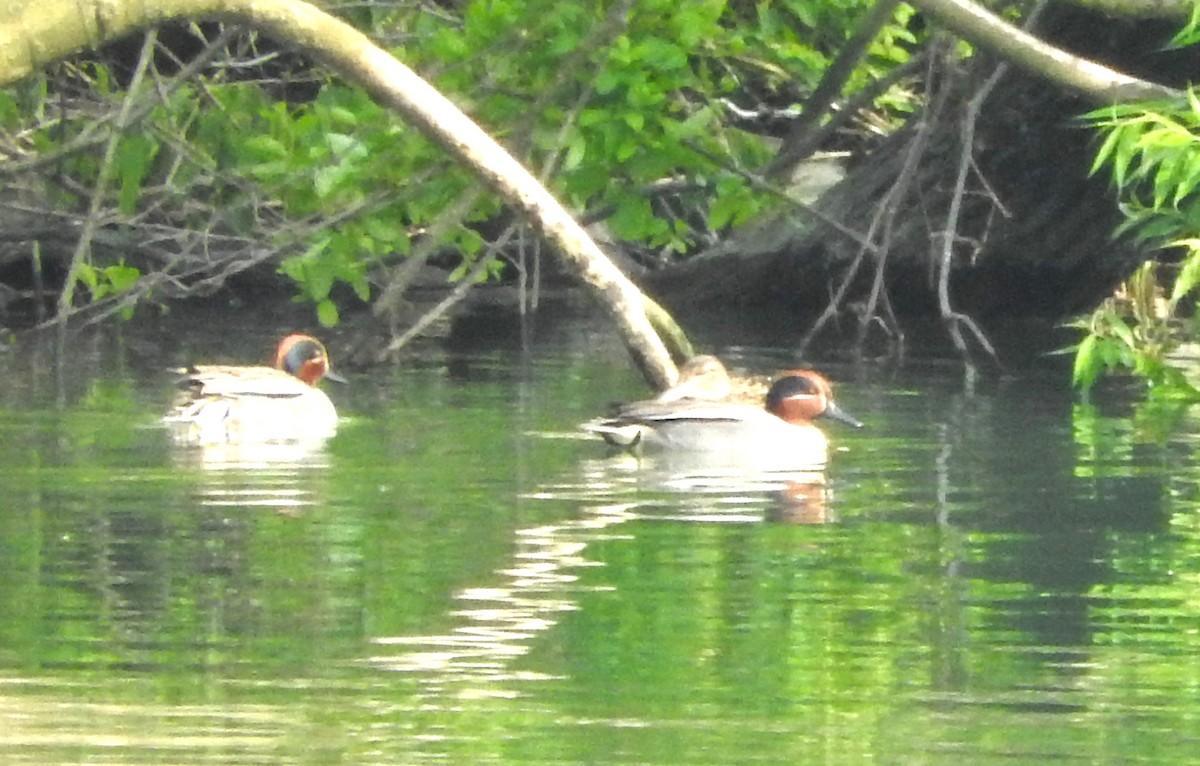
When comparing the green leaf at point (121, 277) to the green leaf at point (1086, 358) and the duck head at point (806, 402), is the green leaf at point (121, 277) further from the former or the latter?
the green leaf at point (1086, 358)

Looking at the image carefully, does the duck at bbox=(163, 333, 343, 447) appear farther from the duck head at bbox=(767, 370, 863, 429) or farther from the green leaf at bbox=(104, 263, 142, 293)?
the duck head at bbox=(767, 370, 863, 429)

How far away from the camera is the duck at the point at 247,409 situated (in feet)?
46.6

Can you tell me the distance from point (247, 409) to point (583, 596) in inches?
239

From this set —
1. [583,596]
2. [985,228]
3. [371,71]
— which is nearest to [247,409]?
[371,71]

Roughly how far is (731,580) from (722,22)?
8.71 meters

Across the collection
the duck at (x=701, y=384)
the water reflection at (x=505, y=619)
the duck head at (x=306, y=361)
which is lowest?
the water reflection at (x=505, y=619)

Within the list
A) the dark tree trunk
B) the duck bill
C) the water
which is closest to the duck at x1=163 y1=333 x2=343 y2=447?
the water

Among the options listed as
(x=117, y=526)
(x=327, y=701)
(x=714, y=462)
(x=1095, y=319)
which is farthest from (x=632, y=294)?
(x=327, y=701)

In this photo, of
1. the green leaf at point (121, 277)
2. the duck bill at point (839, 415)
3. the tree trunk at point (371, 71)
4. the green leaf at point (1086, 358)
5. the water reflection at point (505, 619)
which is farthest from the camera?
the green leaf at point (121, 277)

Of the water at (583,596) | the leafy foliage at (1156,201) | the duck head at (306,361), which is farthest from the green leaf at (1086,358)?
the duck head at (306,361)

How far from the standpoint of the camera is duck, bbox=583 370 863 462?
45.6 feet

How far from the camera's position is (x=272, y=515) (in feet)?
36.3

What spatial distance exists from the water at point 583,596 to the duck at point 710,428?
0.24 meters

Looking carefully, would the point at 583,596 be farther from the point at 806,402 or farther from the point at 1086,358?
the point at 806,402
